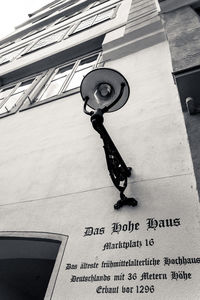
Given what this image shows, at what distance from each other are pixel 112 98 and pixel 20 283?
4.71 m

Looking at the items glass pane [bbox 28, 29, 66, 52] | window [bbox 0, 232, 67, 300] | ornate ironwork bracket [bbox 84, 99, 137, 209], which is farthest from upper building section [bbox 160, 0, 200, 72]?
glass pane [bbox 28, 29, 66, 52]

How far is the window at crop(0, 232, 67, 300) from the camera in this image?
3672 mm

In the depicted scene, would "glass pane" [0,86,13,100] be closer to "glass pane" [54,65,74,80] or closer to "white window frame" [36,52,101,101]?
"white window frame" [36,52,101,101]

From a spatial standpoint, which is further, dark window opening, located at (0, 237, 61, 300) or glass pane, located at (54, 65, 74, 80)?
glass pane, located at (54, 65, 74, 80)

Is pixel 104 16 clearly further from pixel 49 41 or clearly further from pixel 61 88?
pixel 61 88

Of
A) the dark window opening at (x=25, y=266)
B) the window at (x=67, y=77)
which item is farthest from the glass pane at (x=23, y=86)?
the dark window opening at (x=25, y=266)

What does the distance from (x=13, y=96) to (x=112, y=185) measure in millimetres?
6512

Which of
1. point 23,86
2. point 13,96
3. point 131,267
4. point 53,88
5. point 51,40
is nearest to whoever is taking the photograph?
point 131,267

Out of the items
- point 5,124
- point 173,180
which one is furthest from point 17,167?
point 173,180

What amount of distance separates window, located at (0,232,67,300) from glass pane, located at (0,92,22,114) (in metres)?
4.71

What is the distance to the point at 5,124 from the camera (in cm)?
733

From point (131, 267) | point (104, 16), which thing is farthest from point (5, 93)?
point (131, 267)

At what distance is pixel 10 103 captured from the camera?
8633mm

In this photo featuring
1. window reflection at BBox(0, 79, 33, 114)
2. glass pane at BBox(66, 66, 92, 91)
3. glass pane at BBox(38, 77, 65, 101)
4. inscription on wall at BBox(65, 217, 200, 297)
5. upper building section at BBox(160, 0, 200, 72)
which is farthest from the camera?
window reflection at BBox(0, 79, 33, 114)
